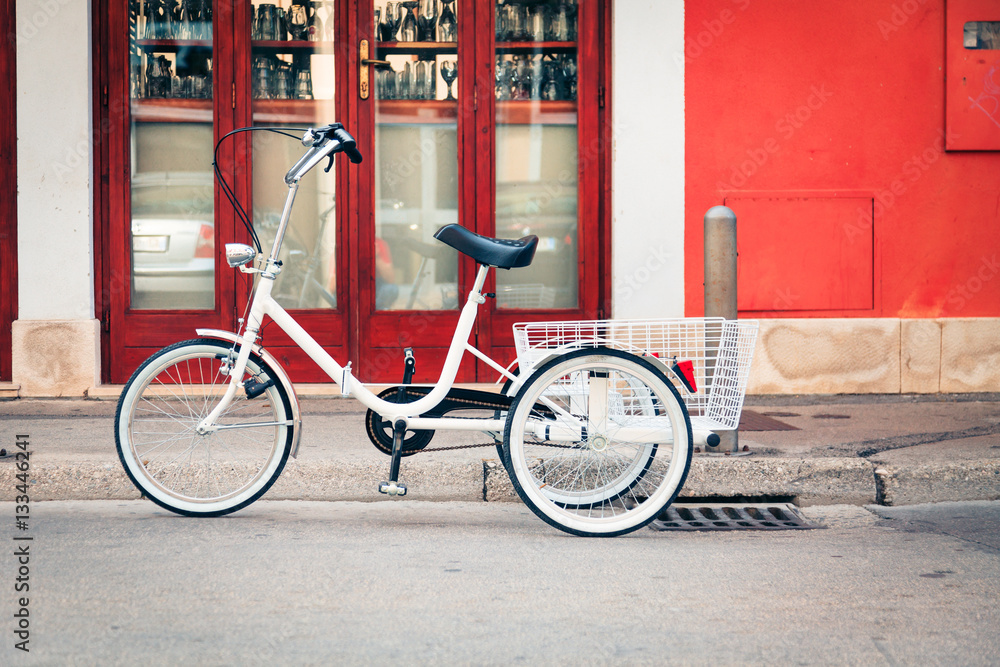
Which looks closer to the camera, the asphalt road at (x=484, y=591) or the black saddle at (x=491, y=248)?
the asphalt road at (x=484, y=591)

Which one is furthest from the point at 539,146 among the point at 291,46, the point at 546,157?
the point at 291,46

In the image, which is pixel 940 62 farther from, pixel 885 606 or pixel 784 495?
pixel 885 606

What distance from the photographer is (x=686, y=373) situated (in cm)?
373

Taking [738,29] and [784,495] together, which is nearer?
[784,495]

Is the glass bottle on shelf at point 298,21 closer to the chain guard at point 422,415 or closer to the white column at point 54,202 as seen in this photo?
the white column at point 54,202

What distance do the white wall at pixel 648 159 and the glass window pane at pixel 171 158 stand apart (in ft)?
9.54

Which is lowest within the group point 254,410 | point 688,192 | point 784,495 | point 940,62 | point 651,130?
point 784,495

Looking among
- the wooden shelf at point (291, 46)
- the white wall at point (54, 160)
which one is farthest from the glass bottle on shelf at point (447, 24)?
the white wall at point (54, 160)

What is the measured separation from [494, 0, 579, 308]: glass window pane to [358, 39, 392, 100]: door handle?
3.00 feet

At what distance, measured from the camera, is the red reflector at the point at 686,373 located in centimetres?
373

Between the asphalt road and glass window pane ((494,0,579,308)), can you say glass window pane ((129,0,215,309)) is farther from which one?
the asphalt road

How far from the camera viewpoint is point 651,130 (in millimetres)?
6508

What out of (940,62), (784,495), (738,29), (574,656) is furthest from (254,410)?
(940,62)

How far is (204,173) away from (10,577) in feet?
13.6
